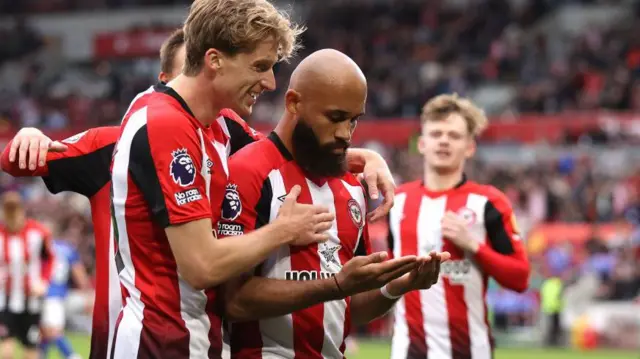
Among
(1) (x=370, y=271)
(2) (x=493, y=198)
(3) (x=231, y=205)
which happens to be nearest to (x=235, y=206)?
(3) (x=231, y=205)

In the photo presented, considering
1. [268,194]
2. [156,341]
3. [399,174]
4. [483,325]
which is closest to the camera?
[156,341]

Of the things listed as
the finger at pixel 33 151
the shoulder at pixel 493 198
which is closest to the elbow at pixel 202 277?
the finger at pixel 33 151

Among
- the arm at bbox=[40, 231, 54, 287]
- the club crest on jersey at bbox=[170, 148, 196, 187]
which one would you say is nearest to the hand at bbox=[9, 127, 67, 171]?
the club crest on jersey at bbox=[170, 148, 196, 187]

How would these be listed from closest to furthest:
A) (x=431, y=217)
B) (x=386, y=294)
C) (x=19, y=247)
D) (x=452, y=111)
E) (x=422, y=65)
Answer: (x=386, y=294) → (x=431, y=217) → (x=452, y=111) → (x=19, y=247) → (x=422, y=65)

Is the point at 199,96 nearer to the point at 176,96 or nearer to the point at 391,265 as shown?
the point at 176,96

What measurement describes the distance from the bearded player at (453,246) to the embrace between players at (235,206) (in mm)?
1991

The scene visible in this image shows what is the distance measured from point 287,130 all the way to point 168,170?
742 millimetres

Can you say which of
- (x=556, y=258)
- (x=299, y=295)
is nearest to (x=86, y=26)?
(x=556, y=258)

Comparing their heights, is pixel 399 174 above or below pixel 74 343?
above

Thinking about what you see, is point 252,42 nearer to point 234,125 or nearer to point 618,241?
point 234,125

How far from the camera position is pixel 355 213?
4.31 m

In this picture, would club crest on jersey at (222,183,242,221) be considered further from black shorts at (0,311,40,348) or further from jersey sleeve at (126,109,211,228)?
black shorts at (0,311,40,348)

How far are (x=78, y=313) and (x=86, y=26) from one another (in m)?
15.4

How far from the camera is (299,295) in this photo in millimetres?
3859
